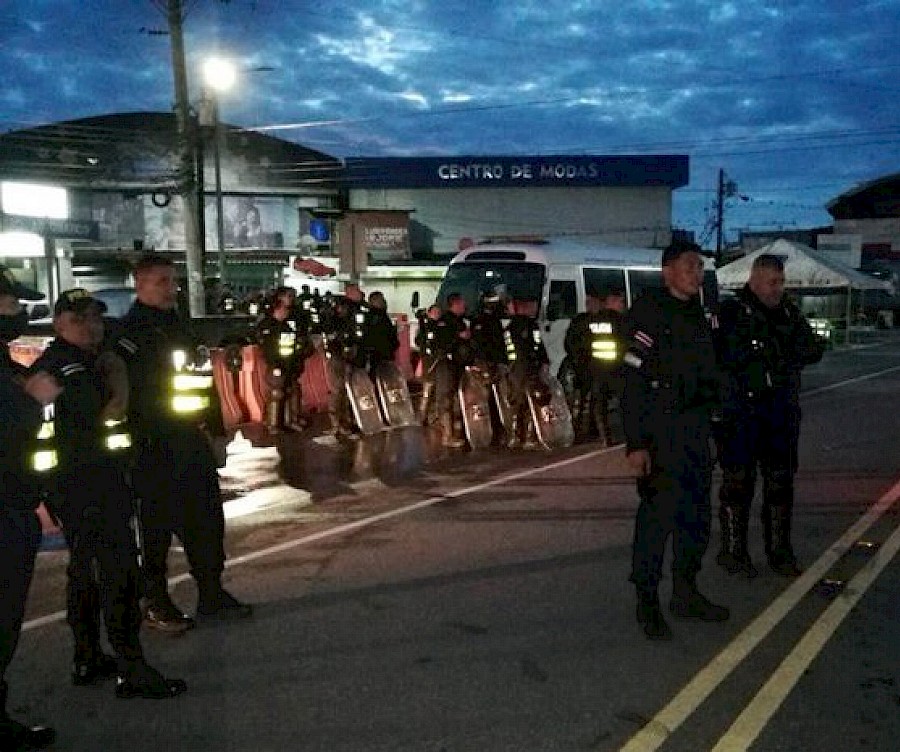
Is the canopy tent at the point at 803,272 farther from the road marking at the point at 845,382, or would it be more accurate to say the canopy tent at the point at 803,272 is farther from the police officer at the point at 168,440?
the police officer at the point at 168,440

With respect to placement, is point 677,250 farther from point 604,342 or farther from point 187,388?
point 604,342

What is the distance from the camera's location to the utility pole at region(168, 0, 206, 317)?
20.3m

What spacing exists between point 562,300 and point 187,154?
33.3 feet

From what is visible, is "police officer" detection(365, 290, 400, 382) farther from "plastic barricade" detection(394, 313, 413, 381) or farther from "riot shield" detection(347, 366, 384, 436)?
"plastic barricade" detection(394, 313, 413, 381)

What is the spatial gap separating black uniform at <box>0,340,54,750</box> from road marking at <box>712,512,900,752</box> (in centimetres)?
270

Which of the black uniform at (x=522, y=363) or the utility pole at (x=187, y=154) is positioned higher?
the utility pole at (x=187, y=154)

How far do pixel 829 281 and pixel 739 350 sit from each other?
85.2 feet

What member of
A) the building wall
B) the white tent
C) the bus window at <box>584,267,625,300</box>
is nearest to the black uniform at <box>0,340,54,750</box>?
the bus window at <box>584,267,625,300</box>

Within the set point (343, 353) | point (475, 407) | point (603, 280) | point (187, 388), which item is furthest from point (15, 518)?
point (603, 280)

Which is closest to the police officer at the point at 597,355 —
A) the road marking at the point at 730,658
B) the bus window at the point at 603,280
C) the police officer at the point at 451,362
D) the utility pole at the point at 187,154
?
the police officer at the point at 451,362

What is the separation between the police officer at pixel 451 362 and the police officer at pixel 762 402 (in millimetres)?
5194

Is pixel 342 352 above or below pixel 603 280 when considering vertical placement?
below

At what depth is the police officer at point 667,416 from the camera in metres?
4.81

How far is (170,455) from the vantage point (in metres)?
4.89
